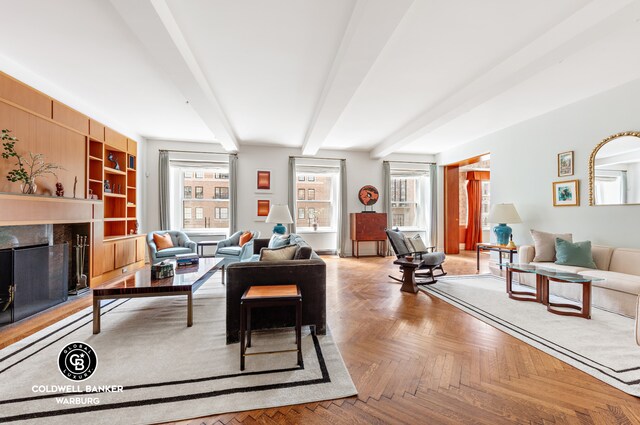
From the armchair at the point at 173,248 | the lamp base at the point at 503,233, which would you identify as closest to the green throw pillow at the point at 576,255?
the lamp base at the point at 503,233

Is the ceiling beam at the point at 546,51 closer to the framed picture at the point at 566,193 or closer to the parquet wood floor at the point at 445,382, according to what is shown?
the framed picture at the point at 566,193

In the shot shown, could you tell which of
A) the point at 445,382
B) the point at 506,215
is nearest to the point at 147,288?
the point at 445,382

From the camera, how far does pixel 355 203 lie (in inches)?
286

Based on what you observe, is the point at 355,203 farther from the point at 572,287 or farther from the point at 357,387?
the point at 357,387

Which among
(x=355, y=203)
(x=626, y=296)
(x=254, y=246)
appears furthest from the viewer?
(x=355, y=203)

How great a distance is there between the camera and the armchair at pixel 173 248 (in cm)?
466

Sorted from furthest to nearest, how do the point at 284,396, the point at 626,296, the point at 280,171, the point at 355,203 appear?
the point at 355,203, the point at 280,171, the point at 626,296, the point at 284,396

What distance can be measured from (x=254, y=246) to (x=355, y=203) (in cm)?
342

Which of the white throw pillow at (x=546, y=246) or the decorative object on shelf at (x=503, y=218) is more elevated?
the decorative object on shelf at (x=503, y=218)

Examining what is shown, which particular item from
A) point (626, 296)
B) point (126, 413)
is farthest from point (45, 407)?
point (626, 296)

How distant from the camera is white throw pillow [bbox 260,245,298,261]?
265 centimetres

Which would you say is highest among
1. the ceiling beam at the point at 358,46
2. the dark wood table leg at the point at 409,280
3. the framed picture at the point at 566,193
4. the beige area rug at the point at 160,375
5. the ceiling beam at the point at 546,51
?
the ceiling beam at the point at 546,51

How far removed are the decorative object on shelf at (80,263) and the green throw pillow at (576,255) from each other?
690 centimetres

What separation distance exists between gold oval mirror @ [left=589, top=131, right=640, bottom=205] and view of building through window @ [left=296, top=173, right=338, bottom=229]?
5.03 meters
